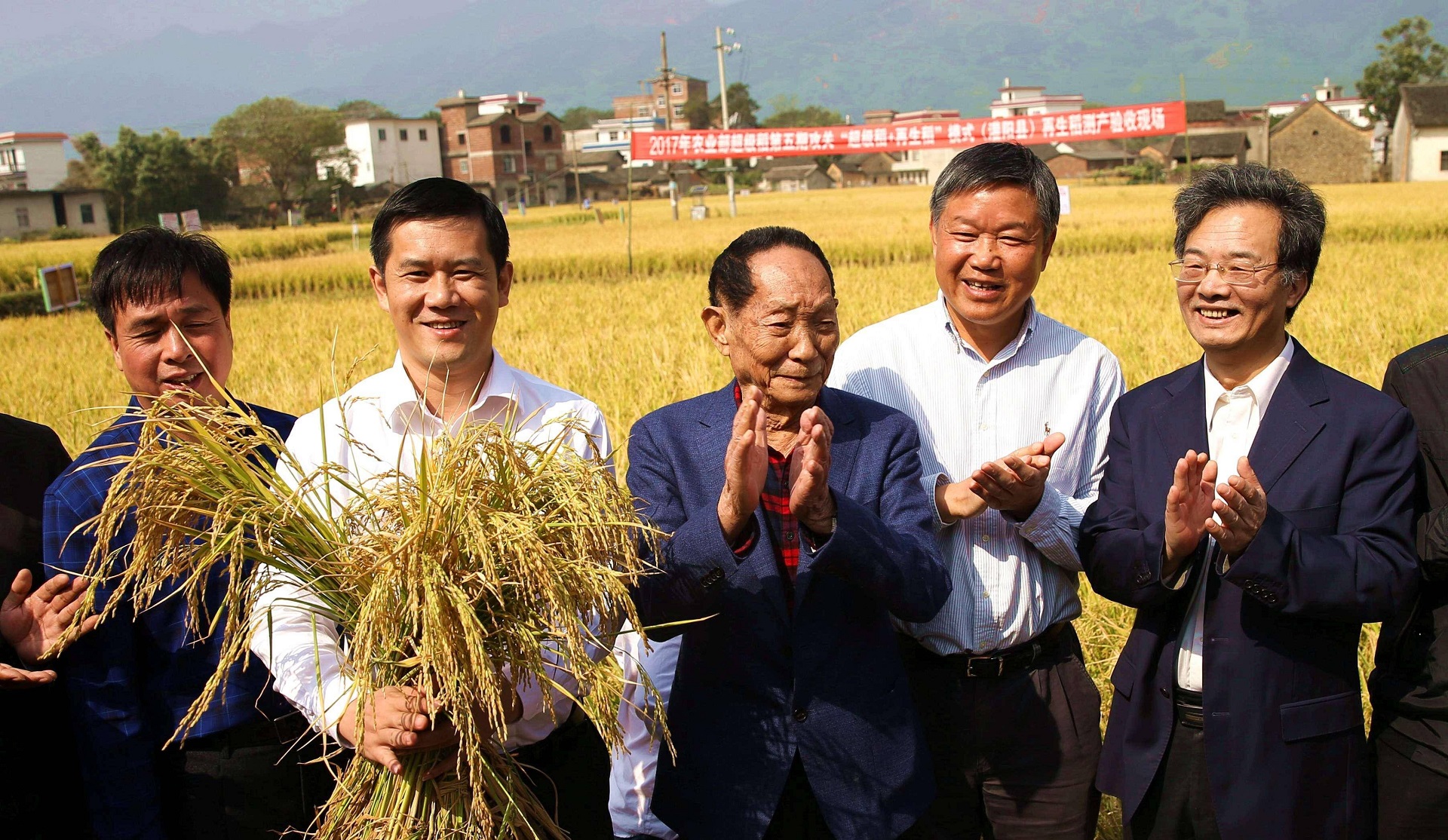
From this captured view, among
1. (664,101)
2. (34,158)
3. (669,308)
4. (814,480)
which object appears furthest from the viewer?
(664,101)

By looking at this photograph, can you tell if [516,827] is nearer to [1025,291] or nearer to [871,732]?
[871,732]

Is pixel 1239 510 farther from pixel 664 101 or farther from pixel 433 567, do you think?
pixel 664 101

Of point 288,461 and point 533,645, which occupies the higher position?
point 288,461

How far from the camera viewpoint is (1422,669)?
2131 millimetres

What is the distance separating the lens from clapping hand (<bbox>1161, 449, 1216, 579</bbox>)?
1.90 metres

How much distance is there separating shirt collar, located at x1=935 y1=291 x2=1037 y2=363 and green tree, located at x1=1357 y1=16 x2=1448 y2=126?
57.4 m

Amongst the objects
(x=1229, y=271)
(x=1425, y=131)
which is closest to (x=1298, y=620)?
(x=1229, y=271)

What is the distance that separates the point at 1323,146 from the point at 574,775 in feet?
168

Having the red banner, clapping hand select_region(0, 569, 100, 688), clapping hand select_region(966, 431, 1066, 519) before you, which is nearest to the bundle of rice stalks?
clapping hand select_region(0, 569, 100, 688)

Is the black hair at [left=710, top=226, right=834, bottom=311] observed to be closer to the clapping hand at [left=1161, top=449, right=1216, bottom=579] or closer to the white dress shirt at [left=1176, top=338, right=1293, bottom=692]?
the clapping hand at [left=1161, top=449, right=1216, bottom=579]

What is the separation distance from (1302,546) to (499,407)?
1.66 m

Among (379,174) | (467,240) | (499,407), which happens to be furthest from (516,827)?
(379,174)

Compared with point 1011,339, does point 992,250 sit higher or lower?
higher

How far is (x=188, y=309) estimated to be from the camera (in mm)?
2375
